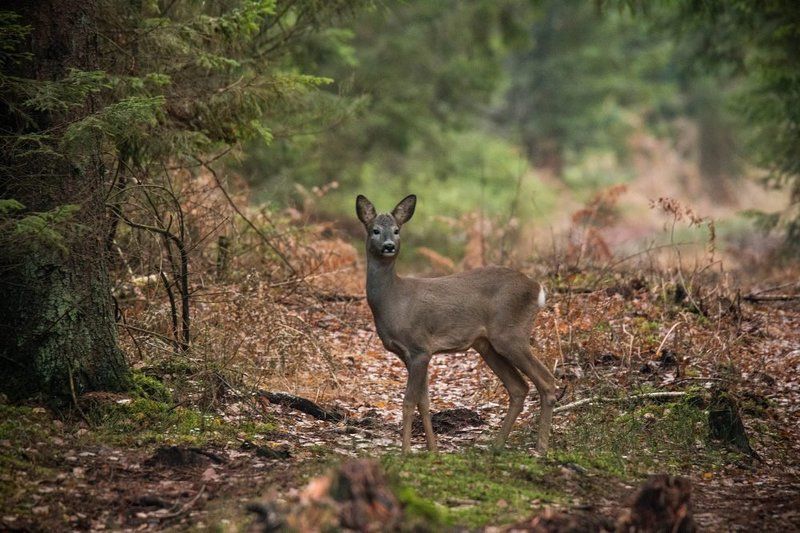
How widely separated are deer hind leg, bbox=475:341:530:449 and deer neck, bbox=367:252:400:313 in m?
0.92

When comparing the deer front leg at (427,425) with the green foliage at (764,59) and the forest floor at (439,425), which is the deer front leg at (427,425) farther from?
the green foliage at (764,59)

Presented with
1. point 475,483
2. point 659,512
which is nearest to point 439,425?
point 475,483

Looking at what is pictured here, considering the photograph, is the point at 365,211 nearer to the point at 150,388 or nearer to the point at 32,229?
the point at 150,388

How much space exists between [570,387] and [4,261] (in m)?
5.11

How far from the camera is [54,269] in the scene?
7.04m

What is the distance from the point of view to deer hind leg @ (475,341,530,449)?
8.00 metres

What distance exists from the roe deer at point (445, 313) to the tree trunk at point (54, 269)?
2.15 meters

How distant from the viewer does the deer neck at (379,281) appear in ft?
25.6

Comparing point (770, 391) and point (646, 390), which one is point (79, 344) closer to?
point (646, 390)

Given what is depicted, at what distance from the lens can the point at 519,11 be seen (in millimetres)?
23141

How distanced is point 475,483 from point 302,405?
252 centimetres

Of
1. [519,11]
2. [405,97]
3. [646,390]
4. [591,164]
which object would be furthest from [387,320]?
[591,164]

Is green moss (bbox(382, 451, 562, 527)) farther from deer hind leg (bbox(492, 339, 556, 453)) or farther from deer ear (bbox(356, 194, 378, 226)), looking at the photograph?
deer ear (bbox(356, 194, 378, 226))

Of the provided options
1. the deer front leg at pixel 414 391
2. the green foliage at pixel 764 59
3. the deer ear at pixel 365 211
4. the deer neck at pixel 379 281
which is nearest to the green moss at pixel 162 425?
the deer front leg at pixel 414 391
